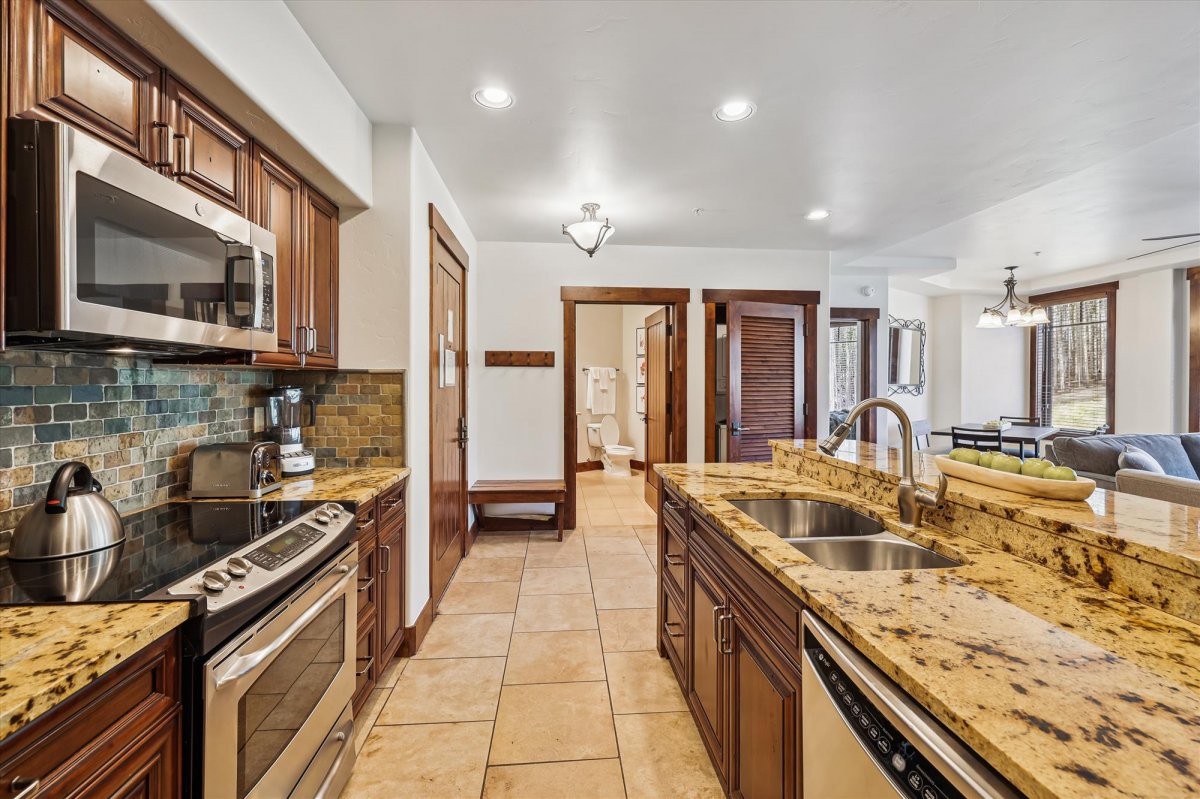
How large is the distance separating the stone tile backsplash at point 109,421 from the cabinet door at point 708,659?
1.96m

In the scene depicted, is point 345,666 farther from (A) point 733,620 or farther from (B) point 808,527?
(B) point 808,527

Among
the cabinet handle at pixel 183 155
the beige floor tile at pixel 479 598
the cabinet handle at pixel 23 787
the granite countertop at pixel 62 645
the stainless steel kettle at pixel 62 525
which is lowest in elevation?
the beige floor tile at pixel 479 598

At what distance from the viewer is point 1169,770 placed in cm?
56

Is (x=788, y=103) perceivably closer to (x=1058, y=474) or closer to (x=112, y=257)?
(x=1058, y=474)

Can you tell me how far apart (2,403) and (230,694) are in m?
1.00

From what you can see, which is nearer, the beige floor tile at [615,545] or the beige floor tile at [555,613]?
the beige floor tile at [555,613]

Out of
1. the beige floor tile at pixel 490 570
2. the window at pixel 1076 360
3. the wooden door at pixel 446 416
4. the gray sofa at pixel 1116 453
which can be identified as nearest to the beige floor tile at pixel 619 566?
the beige floor tile at pixel 490 570

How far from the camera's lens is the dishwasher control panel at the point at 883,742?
0.69 meters

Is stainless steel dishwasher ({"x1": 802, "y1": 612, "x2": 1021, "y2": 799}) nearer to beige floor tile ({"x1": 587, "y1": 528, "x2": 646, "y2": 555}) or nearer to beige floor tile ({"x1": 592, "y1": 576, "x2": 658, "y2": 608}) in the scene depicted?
beige floor tile ({"x1": 592, "y1": 576, "x2": 658, "y2": 608})

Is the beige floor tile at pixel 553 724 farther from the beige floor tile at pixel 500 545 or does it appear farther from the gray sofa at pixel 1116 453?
the gray sofa at pixel 1116 453

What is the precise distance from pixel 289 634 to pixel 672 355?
157 inches

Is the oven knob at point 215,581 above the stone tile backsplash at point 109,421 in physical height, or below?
below

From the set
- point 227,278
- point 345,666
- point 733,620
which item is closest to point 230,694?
point 345,666

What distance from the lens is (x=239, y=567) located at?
1.26 metres
